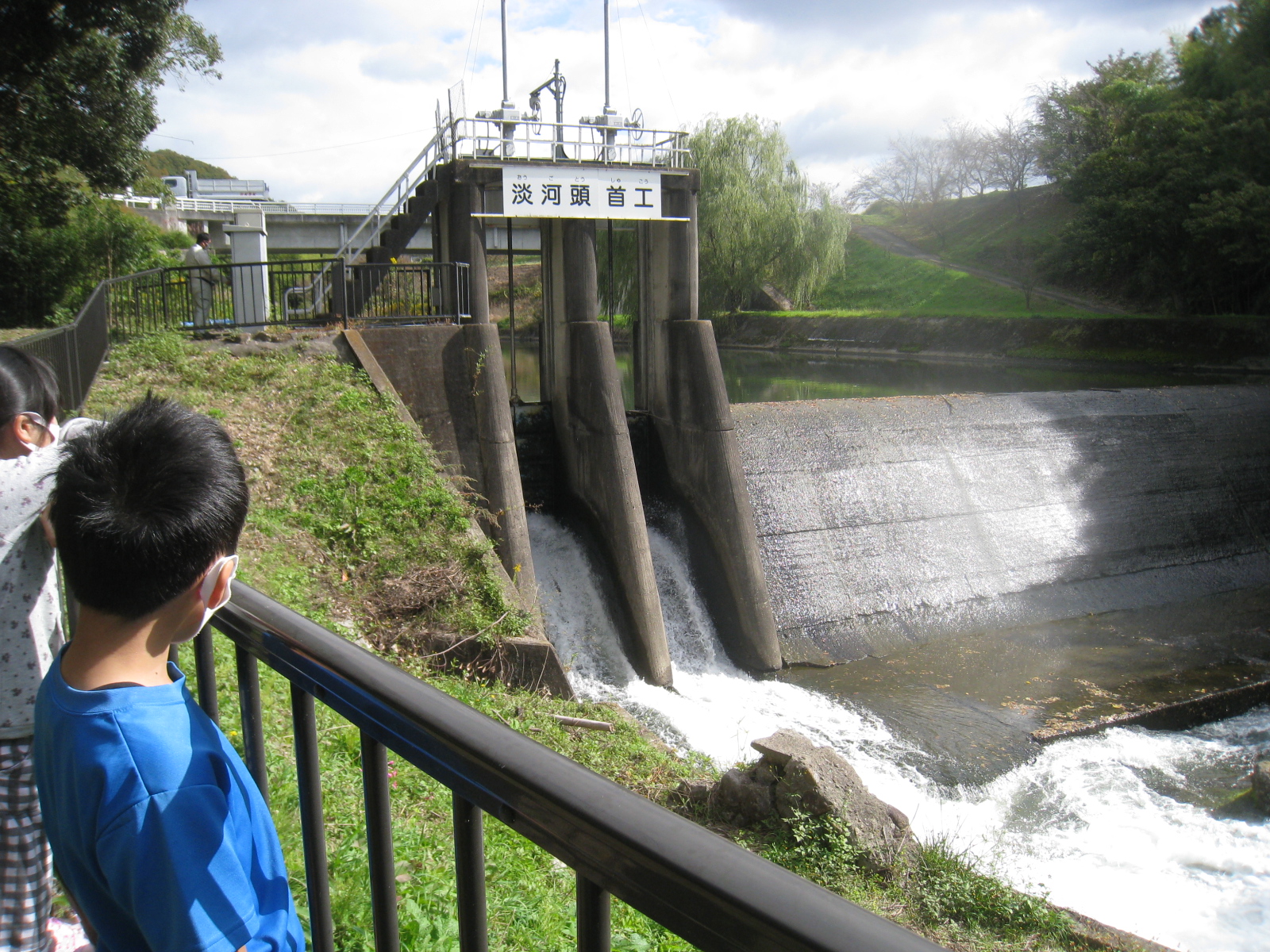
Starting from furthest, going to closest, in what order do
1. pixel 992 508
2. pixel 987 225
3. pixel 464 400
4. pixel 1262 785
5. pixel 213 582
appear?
1. pixel 987 225
2. pixel 992 508
3. pixel 464 400
4. pixel 1262 785
5. pixel 213 582

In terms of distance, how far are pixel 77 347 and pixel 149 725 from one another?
8211 millimetres

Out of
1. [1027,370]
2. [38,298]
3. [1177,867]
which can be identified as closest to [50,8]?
[38,298]

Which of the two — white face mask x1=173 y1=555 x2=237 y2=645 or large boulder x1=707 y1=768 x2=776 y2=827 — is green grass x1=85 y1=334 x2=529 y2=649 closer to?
large boulder x1=707 y1=768 x2=776 y2=827

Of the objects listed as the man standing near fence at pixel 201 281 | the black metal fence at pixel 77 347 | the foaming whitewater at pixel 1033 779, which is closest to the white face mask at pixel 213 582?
the black metal fence at pixel 77 347

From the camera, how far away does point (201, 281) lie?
11.9 m

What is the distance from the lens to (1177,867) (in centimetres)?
755

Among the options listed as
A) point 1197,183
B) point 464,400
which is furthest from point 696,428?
point 1197,183

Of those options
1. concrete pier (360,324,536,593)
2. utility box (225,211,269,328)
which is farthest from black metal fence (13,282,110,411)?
concrete pier (360,324,536,593)

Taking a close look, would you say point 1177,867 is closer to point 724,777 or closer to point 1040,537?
point 724,777

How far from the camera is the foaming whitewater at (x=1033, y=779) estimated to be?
7.14 meters

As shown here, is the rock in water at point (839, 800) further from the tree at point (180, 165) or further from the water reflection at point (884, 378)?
the tree at point (180, 165)

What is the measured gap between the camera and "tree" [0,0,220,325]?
15414mm

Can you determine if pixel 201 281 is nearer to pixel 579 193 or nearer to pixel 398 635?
pixel 579 193

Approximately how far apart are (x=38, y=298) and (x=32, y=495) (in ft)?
69.0
